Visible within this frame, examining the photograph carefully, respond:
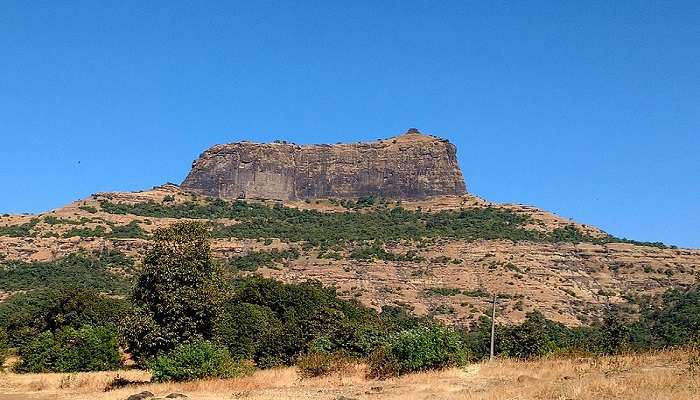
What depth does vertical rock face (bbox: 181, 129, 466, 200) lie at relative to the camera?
529 ft

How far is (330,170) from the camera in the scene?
169625mm

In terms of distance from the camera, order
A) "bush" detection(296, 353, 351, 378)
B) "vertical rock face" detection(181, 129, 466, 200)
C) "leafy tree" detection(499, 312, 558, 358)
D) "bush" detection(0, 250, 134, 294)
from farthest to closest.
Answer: "vertical rock face" detection(181, 129, 466, 200) → "bush" detection(0, 250, 134, 294) → "leafy tree" detection(499, 312, 558, 358) → "bush" detection(296, 353, 351, 378)

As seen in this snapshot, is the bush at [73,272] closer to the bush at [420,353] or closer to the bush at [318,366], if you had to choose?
the bush at [318,366]

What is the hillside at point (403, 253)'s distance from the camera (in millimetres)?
85000

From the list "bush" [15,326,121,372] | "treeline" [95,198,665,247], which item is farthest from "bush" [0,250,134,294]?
"bush" [15,326,121,372]

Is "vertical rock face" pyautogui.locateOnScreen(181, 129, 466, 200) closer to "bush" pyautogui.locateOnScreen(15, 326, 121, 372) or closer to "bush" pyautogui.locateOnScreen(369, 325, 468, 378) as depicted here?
"bush" pyautogui.locateOnScreen(15, 326, 121, 372)

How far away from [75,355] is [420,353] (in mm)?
23883

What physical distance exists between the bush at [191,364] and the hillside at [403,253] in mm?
47457

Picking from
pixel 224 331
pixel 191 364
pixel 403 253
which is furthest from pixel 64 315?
pixel 403 253

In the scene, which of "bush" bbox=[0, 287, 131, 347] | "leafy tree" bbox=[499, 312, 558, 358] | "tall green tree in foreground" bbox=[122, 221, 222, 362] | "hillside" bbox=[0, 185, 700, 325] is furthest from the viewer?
"hillside" bbox=[0, 185, 700, 325]

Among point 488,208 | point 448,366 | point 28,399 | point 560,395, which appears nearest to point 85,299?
point 28,399

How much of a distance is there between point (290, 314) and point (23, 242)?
65778 millimetres

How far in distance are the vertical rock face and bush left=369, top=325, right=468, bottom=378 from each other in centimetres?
13464

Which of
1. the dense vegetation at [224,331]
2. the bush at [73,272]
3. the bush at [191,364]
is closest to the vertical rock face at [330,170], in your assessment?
the bush at [73,272]
